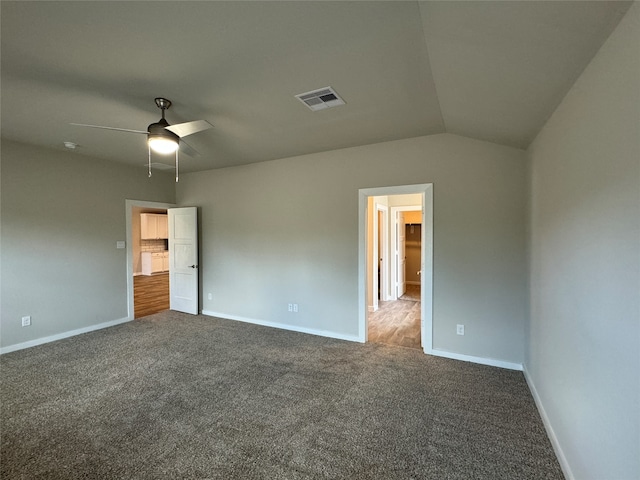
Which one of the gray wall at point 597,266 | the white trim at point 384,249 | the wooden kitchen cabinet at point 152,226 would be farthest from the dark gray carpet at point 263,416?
the wooden kitchen cabinet at point 152,226

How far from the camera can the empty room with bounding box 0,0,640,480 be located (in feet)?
4.89

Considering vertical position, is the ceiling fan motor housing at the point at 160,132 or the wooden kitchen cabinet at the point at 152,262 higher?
the ceiling fan motor housing at the point at 160,132

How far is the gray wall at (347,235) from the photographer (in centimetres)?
321

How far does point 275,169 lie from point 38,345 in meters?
4.11

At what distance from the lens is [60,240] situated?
4.13 metres

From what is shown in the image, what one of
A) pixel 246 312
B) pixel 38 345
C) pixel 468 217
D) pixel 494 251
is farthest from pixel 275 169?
pixel 38 345

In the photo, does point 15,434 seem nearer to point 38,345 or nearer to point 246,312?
point 38,345

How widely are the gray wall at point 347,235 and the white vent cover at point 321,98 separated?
51.8 inches

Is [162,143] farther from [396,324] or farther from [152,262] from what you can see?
[152,262]

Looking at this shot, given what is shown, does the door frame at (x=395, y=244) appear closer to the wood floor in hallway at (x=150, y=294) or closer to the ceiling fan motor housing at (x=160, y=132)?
the wood floor in hallway at (x=150, y=294)

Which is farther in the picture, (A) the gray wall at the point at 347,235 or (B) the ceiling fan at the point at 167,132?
(A) the gray wall at the point at 347,235

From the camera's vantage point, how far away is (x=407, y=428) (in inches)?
87.1

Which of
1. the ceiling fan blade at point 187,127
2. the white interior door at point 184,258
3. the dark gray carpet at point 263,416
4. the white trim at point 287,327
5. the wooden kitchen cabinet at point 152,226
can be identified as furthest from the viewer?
the wooden kitchen cabinet at point 152,226

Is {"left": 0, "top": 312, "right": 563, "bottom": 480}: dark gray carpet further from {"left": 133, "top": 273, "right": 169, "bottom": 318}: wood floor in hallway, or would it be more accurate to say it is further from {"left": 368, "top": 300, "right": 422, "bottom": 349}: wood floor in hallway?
{"left": 133, "top": 273, "right": 169, "bottom": 318}: wood floor in hallway
